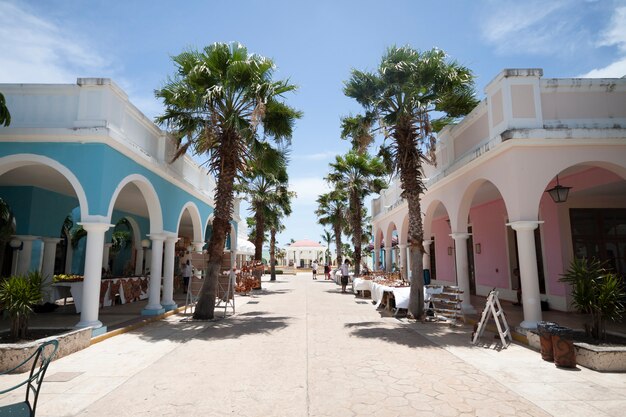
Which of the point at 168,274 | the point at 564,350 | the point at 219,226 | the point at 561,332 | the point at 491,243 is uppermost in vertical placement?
the point at 219,226

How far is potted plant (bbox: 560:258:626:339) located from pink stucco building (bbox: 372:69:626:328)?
1131 millimetres

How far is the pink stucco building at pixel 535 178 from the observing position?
7.91m

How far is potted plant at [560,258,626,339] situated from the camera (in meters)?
6.30

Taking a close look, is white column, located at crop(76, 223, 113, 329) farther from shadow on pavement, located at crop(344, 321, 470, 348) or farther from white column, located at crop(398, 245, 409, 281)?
white column, located at crop(398, 245, 409, 281)

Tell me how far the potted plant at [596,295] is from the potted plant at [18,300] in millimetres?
9920

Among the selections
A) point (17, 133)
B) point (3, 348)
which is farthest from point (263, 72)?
point (3, 348)

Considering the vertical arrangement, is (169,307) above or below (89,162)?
below

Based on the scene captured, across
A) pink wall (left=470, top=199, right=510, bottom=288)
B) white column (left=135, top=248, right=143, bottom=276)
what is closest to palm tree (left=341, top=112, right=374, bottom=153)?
pink wall (left=470, top=199, right=510, bottom=288)

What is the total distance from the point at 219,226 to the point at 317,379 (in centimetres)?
648

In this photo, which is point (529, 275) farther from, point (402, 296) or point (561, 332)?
point (402, 296)

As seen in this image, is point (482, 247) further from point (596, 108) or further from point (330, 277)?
point (330, 277)

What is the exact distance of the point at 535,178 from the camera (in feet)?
25.9

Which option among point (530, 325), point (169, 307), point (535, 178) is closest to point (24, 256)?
point (169, 307)

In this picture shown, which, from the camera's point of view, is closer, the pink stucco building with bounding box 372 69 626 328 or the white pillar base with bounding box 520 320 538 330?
the white pillar base with bounding box 520 320 538 330
